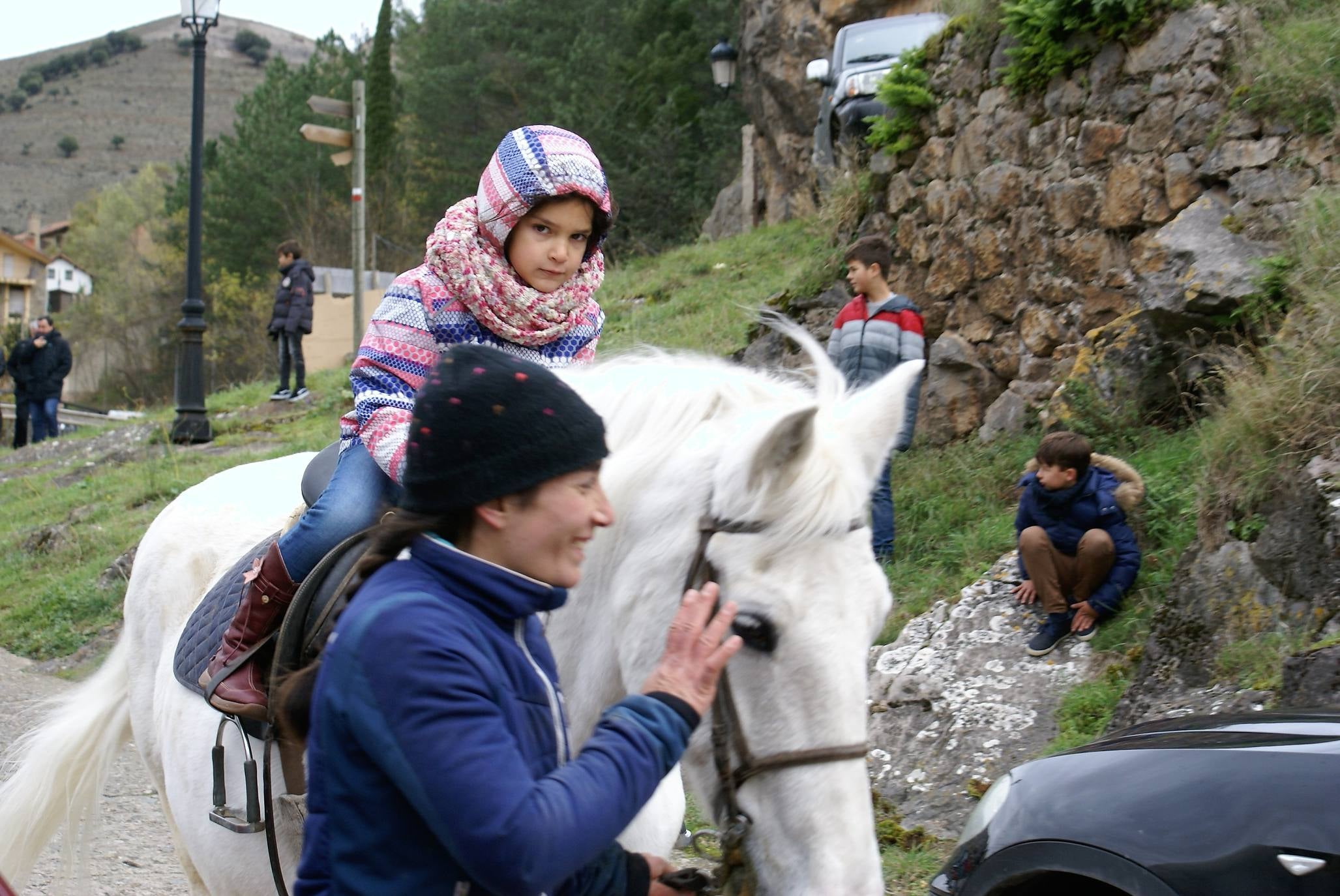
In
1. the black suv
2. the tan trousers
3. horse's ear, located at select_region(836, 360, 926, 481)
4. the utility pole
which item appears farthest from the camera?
the utility pole

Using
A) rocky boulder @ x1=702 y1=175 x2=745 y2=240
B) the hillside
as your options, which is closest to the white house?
the hillside

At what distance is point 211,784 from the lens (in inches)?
110

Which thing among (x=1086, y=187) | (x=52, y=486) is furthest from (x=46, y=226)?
(x=1086, y=187)

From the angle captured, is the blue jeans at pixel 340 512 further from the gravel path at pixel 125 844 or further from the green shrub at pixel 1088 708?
the green shrub at pixel 1088 708

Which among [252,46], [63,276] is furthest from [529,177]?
[252,46]

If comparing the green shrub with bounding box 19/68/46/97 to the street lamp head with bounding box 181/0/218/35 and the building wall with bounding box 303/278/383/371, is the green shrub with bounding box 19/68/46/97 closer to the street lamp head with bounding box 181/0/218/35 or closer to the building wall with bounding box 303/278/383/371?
the building wall with bounding box 303/278/383/371

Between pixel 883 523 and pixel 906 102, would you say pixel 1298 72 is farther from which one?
pixel 883 523

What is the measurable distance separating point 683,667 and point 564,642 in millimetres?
568

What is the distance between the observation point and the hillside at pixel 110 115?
116m

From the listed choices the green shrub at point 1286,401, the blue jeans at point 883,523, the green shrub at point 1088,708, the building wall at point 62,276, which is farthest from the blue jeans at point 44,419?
the building wall at point 62,276

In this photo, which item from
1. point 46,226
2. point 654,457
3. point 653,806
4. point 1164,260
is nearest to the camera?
point 654,457

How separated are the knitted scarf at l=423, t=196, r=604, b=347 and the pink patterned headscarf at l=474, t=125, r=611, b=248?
51mm

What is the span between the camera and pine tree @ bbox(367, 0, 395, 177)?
128 ft

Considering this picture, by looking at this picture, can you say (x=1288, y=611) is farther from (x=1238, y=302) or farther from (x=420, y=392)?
(x=420, y=392)
